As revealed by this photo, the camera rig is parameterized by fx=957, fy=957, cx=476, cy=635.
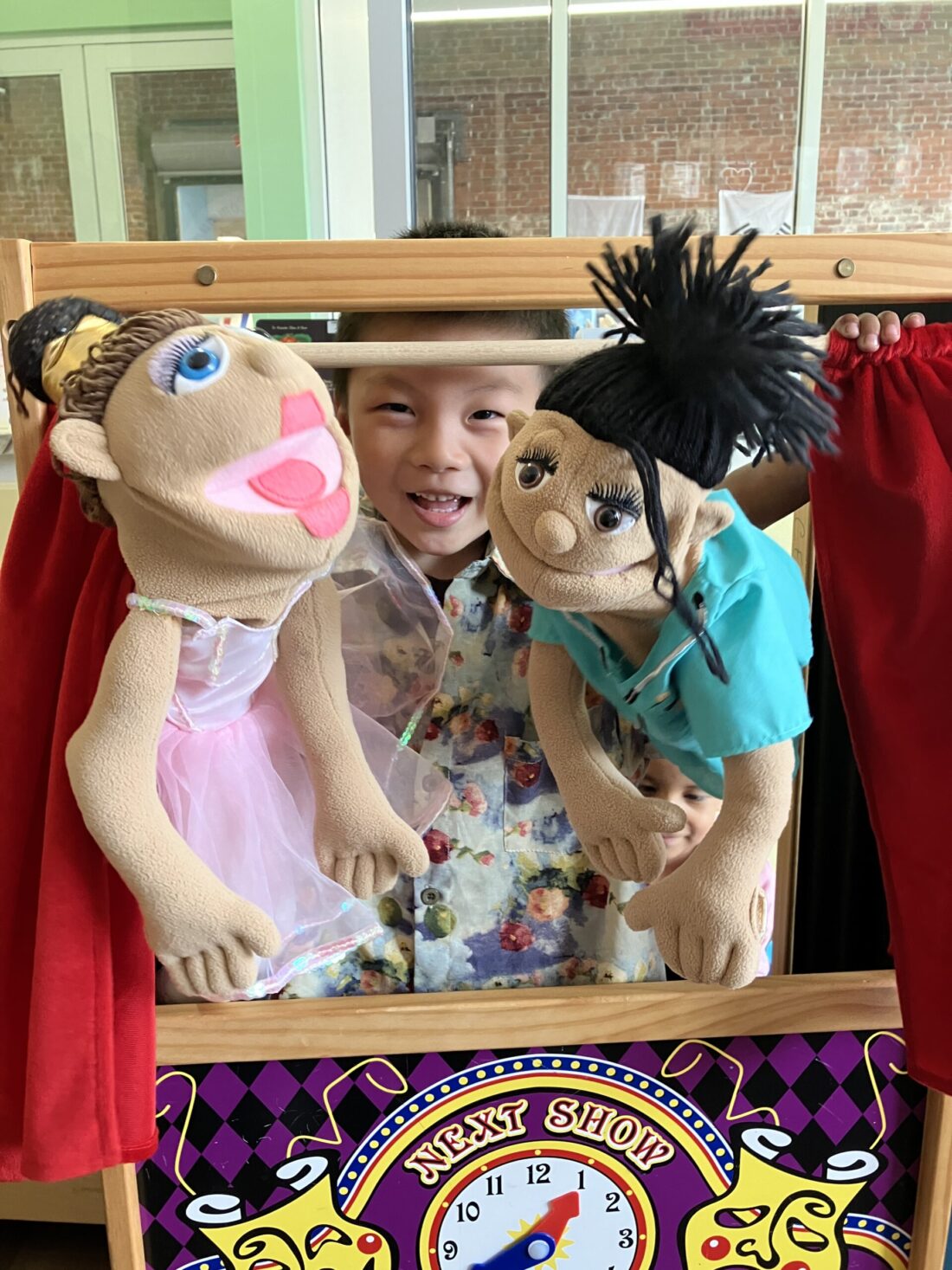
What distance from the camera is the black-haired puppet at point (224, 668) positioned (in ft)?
1.50

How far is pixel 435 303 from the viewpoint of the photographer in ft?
2.08

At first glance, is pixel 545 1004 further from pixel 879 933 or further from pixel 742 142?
pixel 742 142

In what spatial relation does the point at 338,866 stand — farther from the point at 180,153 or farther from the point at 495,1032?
the point at 180,153

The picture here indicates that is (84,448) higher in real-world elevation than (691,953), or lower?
higher

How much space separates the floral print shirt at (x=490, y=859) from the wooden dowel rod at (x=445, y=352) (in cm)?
20

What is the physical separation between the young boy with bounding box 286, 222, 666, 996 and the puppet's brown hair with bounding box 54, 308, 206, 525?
269mm

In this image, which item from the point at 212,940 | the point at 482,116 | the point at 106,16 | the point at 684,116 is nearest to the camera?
the point at 212,940

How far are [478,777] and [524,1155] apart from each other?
29cm

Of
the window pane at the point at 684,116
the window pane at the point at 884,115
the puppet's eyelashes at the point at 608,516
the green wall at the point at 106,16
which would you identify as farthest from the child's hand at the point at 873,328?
the window pane at the point at 884,115

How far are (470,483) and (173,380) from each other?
1.03 ft

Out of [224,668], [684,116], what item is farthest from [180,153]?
[224,668]

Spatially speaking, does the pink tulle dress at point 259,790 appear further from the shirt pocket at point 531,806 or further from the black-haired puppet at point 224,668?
the shirt pocket at point 531,806

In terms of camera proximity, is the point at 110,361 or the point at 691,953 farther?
the point at 691,953

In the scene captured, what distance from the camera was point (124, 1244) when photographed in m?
0.72
